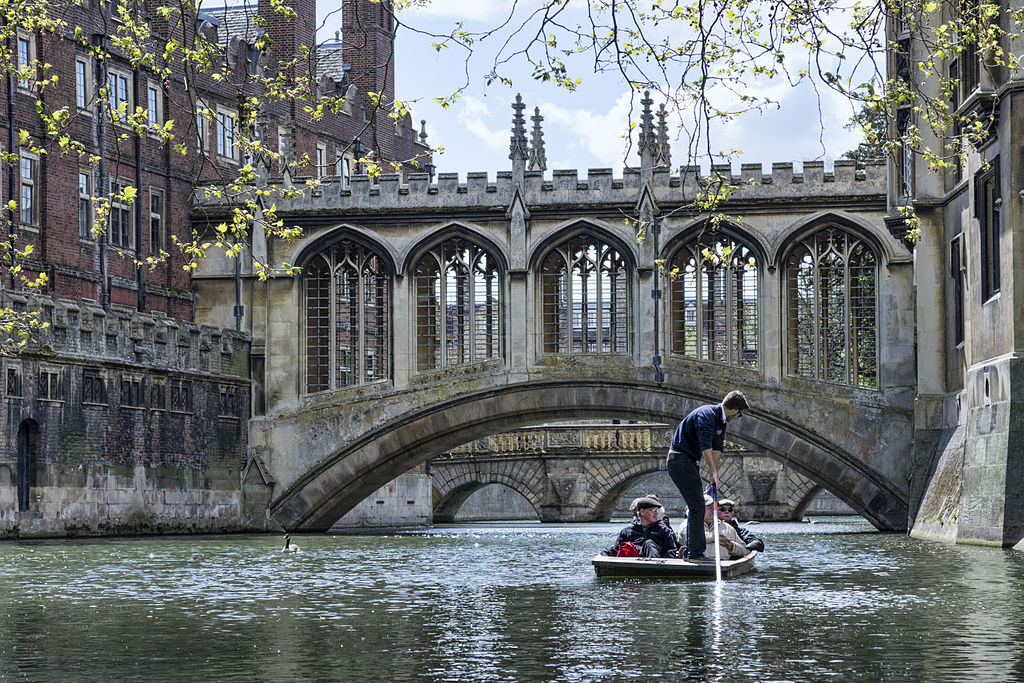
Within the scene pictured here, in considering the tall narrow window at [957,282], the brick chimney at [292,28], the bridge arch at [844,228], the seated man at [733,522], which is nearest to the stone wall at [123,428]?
the brick chimney at [292,28]

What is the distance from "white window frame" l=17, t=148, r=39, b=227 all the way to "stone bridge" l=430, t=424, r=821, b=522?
61.3 feet

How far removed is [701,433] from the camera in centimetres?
1564

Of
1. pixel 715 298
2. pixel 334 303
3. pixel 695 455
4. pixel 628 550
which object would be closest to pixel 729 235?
pixel 715 298

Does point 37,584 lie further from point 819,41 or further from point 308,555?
point 819,41

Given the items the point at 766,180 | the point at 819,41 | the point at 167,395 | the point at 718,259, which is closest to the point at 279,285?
the point at 167,395

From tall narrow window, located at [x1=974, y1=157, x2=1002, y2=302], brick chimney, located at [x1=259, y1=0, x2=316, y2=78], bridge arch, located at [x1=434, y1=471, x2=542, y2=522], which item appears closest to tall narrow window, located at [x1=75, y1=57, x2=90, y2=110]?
brick chimney, located at [x1=259, y1=0, x2=316, y2=78]

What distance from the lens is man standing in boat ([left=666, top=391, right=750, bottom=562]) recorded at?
1565 cm

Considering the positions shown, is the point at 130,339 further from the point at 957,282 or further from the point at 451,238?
the point at 957,282

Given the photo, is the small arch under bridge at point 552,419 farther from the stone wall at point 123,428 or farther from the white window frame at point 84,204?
the white window frame at point 84,204

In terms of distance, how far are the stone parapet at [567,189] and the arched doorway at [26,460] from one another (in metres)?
5.96

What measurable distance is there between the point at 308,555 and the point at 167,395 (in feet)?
25.4

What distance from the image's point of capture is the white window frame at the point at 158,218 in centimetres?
3259

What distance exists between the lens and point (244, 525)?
105 ft

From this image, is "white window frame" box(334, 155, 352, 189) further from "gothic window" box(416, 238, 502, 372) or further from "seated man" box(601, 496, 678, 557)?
"seated man" box(601, 496, 678, 557)
